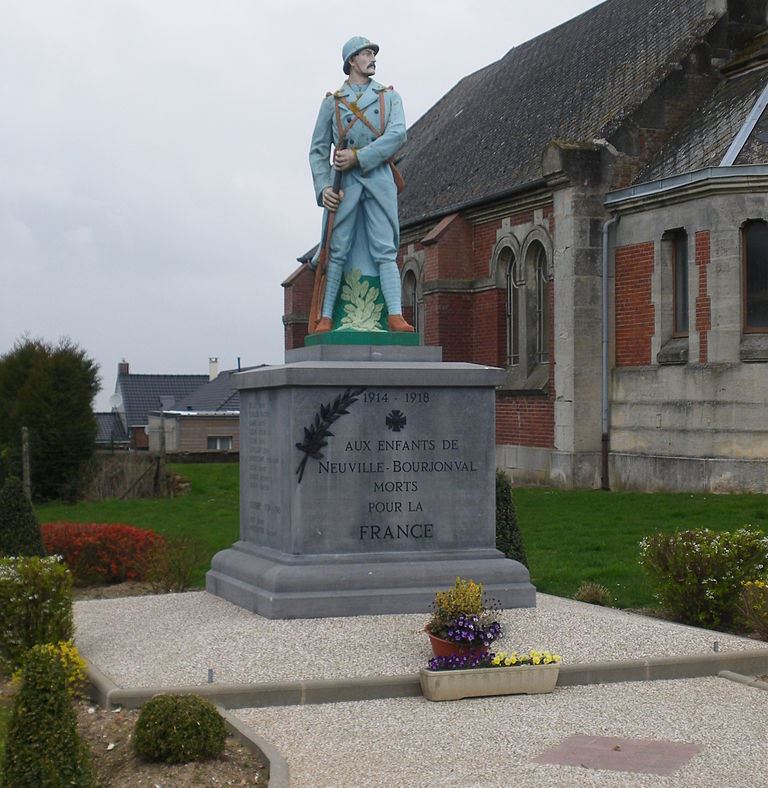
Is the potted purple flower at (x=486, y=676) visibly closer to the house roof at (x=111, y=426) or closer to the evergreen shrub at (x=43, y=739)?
the evergreen shrub at (x=43, y=739)

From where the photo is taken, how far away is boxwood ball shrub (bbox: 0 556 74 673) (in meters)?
9.42

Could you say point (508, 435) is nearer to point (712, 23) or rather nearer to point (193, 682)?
point (712, 23)

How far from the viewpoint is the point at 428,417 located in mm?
11195

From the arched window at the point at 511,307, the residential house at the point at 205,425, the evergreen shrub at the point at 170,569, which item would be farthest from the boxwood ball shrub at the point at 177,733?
the residential house at the point at 205,425

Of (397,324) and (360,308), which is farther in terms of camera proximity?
(360,308)

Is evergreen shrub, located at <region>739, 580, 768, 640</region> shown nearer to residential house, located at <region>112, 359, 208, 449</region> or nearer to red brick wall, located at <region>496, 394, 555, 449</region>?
red brick wall, located at <region>496, 394, 555, 449</region>

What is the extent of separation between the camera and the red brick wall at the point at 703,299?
22.2 m

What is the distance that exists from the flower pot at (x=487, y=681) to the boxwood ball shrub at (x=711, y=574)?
9.35ft

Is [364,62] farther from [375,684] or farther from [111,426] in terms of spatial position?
[111,426]

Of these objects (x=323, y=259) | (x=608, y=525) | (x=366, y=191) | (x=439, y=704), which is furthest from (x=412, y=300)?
(x=439, y=704)

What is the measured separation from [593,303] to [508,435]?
4.25 metres

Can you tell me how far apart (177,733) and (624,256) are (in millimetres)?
19048

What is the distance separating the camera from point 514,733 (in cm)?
762

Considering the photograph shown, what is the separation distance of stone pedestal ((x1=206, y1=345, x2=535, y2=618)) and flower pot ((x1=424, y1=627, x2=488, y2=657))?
6.05 feet
